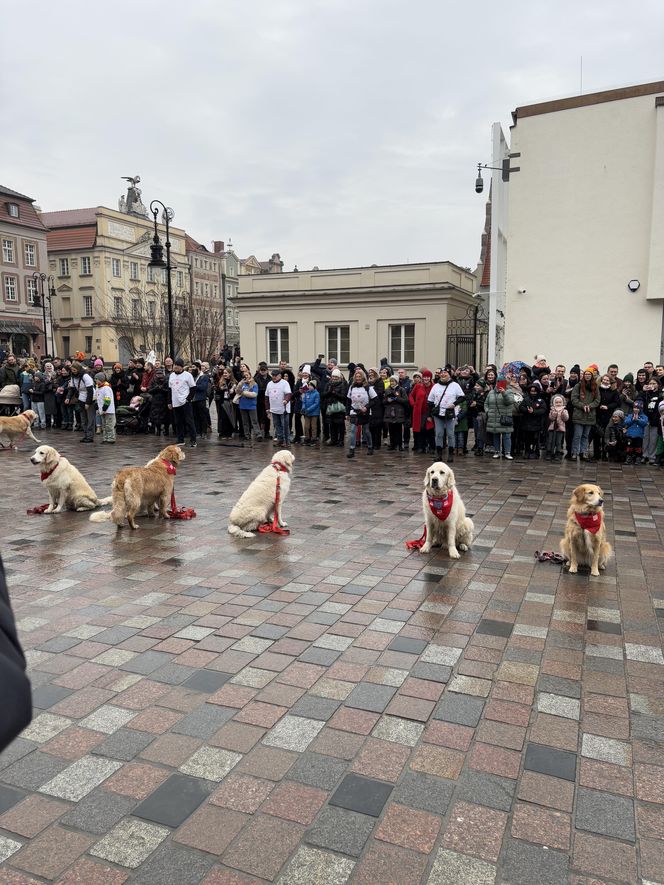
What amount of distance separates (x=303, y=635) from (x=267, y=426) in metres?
12.5

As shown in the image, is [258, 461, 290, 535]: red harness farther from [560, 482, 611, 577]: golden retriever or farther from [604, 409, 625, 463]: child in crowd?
[604, 409, 625, 463]: child in crowd

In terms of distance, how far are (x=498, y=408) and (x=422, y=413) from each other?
1.71 meters

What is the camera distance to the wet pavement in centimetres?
259

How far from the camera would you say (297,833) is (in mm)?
2688

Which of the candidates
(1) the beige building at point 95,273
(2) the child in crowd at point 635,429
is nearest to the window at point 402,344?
(2) the child in crowd at point 635,429

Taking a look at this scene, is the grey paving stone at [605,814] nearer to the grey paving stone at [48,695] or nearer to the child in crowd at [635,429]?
the grey paving stone at [48,695]

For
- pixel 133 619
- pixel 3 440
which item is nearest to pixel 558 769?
pixel 133 619

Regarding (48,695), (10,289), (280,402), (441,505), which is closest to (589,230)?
(280,402)

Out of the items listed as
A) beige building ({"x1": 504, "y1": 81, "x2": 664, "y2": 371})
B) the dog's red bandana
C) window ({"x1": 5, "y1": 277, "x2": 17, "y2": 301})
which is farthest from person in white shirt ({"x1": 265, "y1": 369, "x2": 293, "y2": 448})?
window ({"x1": 5, "y1": 277, "x2": 17, "y2": 301})

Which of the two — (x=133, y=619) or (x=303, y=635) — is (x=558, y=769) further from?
(x=133, y=619)

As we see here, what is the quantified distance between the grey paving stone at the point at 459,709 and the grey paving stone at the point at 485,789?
1.49 feet

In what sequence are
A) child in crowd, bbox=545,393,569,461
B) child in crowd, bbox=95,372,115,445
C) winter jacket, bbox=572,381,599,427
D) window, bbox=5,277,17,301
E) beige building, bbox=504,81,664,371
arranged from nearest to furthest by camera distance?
winter jacket, bbox=572,381,599,427 < child in crowd, bbox=545,393,569,461 < child in crowd, bbox=95,372,115,445 < beige building, bbox=504,81,664,371 < window, bbox=5,277,17,301

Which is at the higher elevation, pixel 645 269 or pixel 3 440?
pixel 645 269

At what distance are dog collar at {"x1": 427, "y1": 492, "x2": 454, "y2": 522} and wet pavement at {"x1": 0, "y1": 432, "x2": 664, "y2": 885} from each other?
0.47 metres
